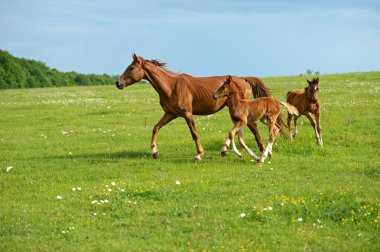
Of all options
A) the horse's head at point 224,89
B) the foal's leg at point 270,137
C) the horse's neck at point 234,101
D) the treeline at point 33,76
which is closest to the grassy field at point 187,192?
the foal's leg at point 270,137

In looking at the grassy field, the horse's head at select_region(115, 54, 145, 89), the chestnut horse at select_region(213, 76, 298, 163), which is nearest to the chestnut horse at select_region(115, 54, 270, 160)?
the horse's head at select_region(115, 54, 145, 89)

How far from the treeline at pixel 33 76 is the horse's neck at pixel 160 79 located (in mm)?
53056

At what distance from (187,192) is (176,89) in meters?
5.53

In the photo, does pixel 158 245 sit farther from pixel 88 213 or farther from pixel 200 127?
pixel 200 127

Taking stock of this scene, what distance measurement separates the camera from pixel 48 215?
449 inches

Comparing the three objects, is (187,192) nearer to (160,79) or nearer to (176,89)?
(176,89)

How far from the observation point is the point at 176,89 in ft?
57.5

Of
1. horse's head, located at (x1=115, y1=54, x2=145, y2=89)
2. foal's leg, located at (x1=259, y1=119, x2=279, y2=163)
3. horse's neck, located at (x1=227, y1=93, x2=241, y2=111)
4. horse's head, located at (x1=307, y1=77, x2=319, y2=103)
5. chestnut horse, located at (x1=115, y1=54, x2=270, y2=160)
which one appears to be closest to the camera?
foal's leg, located at (x1=259, y1=119, x2=279, y2=163)

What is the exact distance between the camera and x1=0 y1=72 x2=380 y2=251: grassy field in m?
9.66

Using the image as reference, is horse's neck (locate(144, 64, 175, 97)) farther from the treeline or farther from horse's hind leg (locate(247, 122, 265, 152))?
the treeline

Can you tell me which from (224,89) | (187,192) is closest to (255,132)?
(224,89)

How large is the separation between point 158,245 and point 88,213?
253cm

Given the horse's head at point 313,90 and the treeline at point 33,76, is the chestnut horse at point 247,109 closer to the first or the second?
the horse's head at point 313,90

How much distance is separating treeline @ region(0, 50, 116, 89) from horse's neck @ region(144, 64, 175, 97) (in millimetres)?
53056
